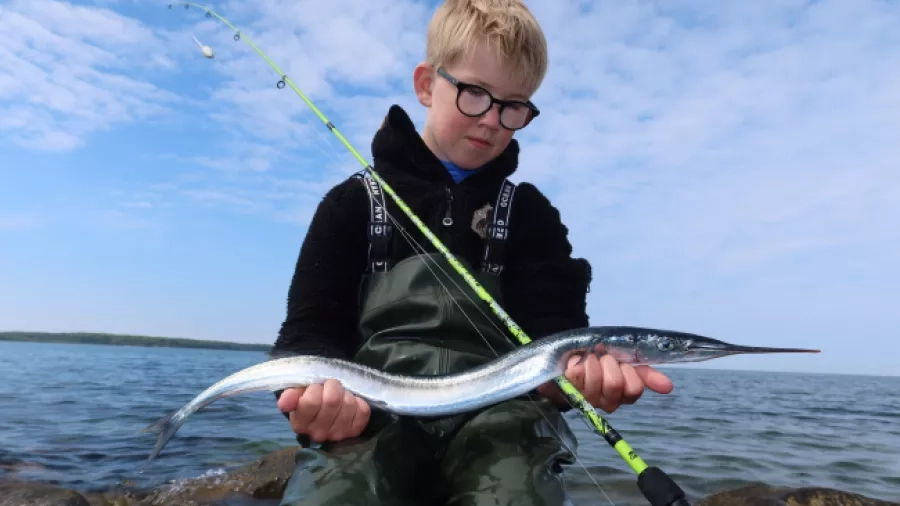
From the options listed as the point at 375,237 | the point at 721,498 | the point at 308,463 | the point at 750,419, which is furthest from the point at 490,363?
the point at 750,419

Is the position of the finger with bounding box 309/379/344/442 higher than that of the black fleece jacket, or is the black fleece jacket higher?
the black fleece jacket

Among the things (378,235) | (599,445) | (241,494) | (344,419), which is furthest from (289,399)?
(599,445)

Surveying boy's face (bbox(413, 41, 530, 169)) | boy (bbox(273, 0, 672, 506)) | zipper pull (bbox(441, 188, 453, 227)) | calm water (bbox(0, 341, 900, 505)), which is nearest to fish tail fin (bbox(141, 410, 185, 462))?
boy (bbox(273, 0, 672, 506))

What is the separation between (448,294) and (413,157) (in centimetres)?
107

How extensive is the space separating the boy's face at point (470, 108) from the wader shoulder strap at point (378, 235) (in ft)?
2.09

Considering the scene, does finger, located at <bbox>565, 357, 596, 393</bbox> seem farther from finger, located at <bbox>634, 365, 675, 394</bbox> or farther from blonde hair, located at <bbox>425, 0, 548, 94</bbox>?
blonde hair, located at <bbox>425, 0, 548, 94</bbox>

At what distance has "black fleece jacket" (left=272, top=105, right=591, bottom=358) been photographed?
3731mm

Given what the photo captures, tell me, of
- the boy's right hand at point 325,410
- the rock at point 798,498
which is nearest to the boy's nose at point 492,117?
the boy's right hand at point 325,410

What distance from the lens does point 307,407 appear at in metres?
2.93

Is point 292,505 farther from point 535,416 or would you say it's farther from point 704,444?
point 704,444

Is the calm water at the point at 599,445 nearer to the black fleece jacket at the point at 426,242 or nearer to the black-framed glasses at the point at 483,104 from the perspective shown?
the black fleece jacket at the point at 426,242

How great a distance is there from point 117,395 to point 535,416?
70.7 ft

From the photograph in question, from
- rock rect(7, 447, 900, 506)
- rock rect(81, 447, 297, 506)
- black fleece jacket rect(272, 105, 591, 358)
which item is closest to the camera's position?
black fleece jacket rect(272, 105, 591, 358)

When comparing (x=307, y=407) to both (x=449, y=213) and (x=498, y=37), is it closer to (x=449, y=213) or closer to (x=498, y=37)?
(x=449, y=213)
